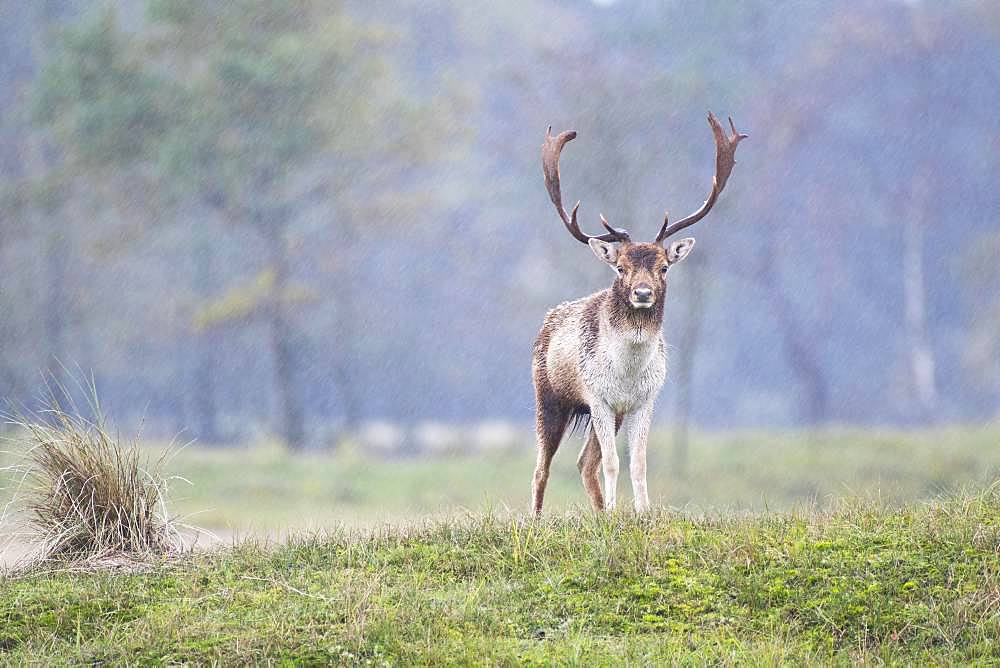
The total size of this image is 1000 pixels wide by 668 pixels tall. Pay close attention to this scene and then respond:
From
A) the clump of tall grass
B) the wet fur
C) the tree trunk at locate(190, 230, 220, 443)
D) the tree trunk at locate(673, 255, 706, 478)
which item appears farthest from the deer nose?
the tree trunk at locate(190, 230, 220, 443)

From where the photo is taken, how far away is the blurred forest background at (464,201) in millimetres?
33469

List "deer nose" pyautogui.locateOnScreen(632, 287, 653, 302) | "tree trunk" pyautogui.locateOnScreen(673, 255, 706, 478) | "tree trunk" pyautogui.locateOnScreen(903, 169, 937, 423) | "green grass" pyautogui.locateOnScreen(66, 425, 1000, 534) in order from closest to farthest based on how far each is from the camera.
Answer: "deer nose" pyautogui.locateOnScreen(632, 287, 653, 302) < "green grass" pyautogui.locateOnScreen(66, 425, 1000, 534) < "tree trunk" pyautogui.locateOnScreen(673, 255, 706, 478) < "tree trunk" pyautogui.locateOnScreen(903, 169, 937, 423)

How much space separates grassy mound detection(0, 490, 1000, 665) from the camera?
25.7 ft

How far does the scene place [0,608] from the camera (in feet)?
29.2

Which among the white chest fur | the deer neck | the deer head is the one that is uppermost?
the deer head

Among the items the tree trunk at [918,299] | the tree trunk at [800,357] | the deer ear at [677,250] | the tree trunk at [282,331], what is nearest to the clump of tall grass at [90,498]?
the deer ear at [677,250]

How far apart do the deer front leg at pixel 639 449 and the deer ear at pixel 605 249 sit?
130 cm

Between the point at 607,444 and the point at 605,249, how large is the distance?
65.6 inches

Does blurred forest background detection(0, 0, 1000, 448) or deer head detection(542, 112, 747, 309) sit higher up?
blurred forest background detection(0, 0, 1000, 448)

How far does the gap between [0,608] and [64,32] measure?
27.8 m

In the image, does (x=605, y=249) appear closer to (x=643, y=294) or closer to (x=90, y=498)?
(x=643, y=294)

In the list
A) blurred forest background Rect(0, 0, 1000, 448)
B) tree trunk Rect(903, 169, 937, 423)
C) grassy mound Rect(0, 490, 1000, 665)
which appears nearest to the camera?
grassy mound Rect(0, 490, 1000, 665)

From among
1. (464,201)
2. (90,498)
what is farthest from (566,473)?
(90,498)

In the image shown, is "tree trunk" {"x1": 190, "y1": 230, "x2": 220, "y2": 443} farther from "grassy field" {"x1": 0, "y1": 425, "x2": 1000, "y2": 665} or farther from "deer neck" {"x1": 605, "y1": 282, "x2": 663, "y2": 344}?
"deer neck" {"x1": 605, "y1": 282, "x2": 663, "y2": 344}
